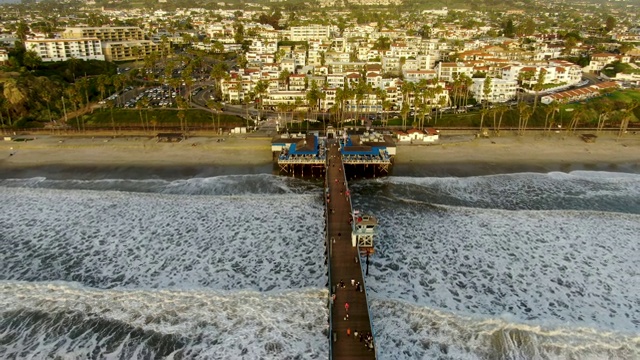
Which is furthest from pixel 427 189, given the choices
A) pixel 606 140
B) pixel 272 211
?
pixel 606 140

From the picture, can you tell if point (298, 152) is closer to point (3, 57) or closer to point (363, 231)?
point (363, 231)

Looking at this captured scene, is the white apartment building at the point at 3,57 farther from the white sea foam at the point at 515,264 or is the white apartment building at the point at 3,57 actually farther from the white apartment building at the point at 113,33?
the white sea foam at the point at 515,264

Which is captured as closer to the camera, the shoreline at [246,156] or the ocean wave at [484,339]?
the ocean wave at [484,339]

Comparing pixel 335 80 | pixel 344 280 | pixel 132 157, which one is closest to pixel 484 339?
pixel 344 280

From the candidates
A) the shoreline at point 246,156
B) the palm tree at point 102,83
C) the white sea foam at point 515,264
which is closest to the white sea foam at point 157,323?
the white sea foam at point 515,264

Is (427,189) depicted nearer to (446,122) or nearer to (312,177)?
(312,177)

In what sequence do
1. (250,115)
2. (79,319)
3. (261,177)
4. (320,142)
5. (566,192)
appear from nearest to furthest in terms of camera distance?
1. (79,319)
2. (566,192)
3. (261,177)
4. (320,142)
5. (250,115)

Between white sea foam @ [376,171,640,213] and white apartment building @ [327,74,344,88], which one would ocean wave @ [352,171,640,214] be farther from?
white apartment building @ [327,74,344,88]
